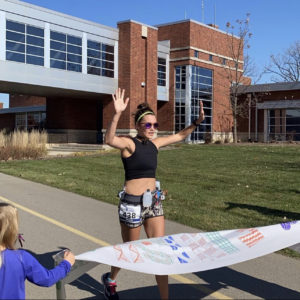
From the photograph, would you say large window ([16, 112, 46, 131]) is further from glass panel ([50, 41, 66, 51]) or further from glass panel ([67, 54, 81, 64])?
glass panel ([50, 41, 66, 51])

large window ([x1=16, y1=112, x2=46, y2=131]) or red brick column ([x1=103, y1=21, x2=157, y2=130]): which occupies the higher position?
red brick column ([x1=103, y1=21, x2=157, y2=130])

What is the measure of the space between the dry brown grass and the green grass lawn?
2.00 meters

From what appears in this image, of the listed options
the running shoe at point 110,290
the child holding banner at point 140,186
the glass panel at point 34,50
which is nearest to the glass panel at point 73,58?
the glass panel at point 34,50

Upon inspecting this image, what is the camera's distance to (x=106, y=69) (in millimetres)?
31016

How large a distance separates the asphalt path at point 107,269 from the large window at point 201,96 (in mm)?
28907

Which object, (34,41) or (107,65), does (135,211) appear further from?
(107,65)

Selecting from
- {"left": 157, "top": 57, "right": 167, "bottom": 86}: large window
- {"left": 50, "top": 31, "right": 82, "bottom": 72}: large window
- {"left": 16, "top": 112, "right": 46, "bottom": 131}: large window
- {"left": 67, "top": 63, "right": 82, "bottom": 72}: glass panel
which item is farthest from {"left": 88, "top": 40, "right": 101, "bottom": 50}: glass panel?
{"left": 16, "top": 112, "right": 46, "bottom": 131}: large window

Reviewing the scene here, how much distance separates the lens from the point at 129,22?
99.7ft

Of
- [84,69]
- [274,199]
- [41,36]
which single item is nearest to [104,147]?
[84,69]

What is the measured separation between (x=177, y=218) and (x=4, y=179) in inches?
325

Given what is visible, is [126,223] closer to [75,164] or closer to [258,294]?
[258,294]

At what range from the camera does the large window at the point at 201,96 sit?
3716cm

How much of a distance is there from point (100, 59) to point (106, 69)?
0.90 metres

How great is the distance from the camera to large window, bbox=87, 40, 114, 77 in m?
30.2
